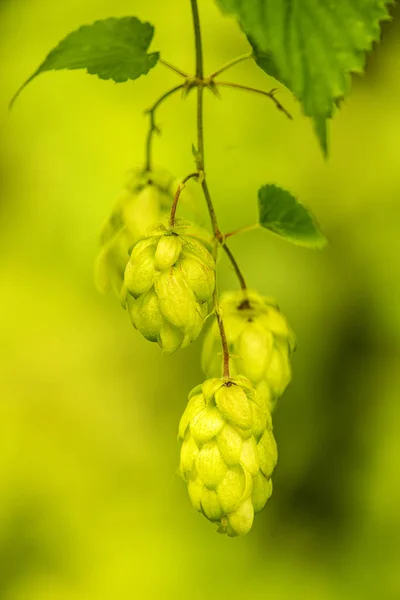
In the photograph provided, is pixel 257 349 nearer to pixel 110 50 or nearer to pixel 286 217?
pixel 286 217

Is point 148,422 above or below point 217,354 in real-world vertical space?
below

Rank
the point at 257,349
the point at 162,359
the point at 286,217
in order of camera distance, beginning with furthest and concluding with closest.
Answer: the point at 162,359
the point at 286,217
the point at 257,349

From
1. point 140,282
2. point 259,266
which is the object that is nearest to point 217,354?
point 140,282

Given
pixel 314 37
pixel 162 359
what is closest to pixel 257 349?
pixel 314 37

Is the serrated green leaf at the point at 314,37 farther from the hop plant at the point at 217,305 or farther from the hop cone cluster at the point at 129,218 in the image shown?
the hop cone cluster at the point at 129,218

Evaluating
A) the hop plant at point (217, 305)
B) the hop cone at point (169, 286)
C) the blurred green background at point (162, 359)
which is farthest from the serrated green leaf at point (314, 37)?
the blurred green background at point (162, 359)

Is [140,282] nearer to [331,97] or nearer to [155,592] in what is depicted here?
[331,97]
